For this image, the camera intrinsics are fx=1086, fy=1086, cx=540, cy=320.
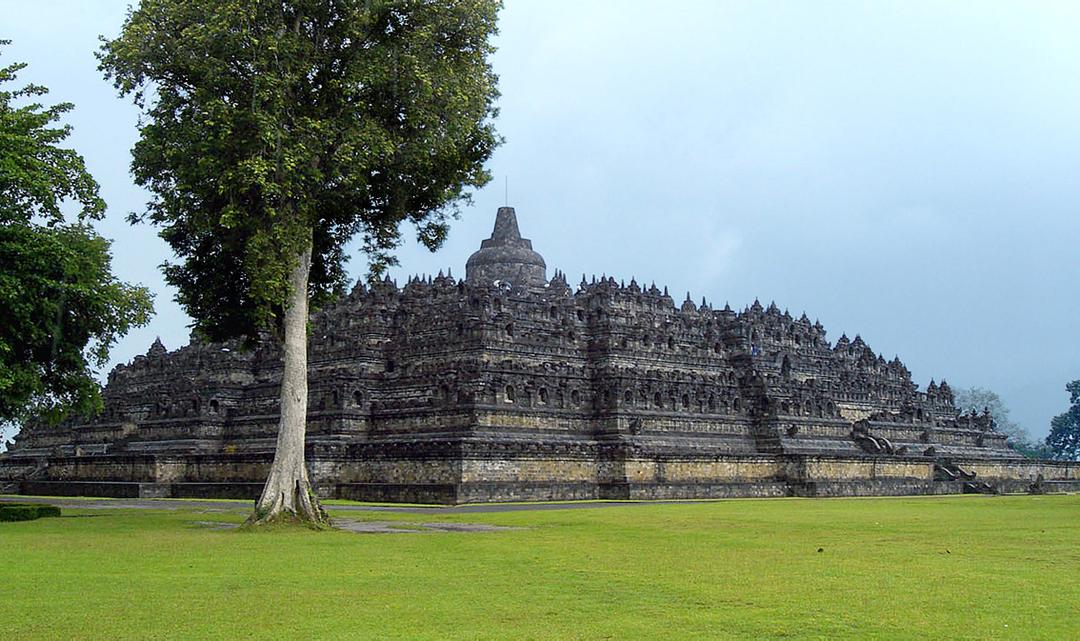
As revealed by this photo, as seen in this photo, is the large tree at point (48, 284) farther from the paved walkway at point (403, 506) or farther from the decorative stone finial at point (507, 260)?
the decorative stone finial at point (507, 260)

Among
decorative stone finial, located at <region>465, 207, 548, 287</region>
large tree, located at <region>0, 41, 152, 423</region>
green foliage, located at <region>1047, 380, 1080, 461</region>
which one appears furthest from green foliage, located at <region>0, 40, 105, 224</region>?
green foliage, located at <region>1047, 380, 1080, 461</region>

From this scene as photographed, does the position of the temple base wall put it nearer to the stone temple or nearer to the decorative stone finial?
the stone temple

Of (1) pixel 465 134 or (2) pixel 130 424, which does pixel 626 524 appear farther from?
(2) pixel 130 424

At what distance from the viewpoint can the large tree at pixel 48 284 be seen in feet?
84.0

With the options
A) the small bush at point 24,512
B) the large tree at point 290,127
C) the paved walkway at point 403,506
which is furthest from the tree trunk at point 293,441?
the small bush at point 24,512

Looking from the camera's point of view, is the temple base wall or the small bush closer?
the small bush

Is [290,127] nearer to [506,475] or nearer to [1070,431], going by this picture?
[506,475]

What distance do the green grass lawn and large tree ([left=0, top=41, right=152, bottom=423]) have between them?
509 cm

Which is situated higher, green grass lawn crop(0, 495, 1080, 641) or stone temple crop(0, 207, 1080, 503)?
stone temple crop(0, 207, 1080, 503)

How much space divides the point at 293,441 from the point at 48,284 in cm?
703

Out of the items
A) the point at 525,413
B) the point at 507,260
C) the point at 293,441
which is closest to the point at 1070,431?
the point at 507,260

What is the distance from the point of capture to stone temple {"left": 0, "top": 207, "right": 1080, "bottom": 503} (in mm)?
41938

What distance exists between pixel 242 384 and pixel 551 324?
57.8 ft

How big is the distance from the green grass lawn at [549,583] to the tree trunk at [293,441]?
128cm
